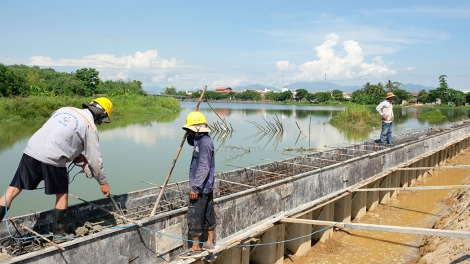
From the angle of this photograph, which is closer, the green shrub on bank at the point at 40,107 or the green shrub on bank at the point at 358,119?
the green shrub on bank at the point at 40,107

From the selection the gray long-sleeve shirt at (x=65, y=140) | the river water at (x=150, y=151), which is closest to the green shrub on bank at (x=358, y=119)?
the river water at (x=150, y=151)

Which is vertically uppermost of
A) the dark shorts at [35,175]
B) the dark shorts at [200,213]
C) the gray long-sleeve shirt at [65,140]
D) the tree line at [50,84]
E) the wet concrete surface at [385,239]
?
the tree line at [50,84]

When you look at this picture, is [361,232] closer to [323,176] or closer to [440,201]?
[323,176]

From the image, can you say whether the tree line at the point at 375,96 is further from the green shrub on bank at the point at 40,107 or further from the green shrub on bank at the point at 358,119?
the green shrub on bank at the point at 358,119

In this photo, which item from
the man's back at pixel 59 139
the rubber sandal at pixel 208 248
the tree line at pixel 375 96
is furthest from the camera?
the tree line at pixel 375 96

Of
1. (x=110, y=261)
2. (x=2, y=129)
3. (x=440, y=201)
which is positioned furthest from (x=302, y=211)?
(x=2, y=129)

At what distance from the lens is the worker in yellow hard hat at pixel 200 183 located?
4410mm

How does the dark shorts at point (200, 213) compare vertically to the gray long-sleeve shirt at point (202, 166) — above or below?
below

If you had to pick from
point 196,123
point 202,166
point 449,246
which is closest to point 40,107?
point 196,123

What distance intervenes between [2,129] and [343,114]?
27568mm

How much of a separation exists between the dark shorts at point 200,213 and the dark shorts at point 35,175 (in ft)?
5.02

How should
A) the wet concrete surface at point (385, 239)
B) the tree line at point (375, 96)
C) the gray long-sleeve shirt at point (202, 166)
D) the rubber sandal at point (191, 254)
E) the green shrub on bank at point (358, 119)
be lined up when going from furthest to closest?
the tree line at point (375, 96), the green shrub on bank at point (358, 119), the wet concrete surface at point (385, 239), the rubber sandal at point (191, 254), the gray long-sleeve shirt at point (202, 166)

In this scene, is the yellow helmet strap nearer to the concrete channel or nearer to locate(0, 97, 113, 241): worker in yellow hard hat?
locate(0, 97, 113, 241): worker in yellow hard hat

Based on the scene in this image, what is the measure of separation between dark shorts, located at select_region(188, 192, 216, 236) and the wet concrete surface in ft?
8.78
